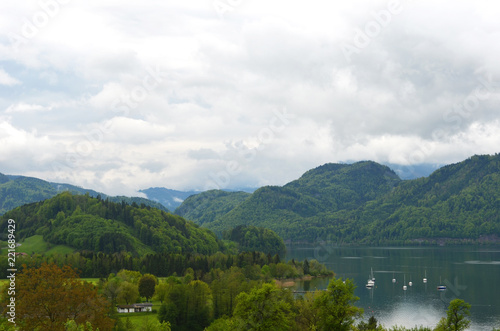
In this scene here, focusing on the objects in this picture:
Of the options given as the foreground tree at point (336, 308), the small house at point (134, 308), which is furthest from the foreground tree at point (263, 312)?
the small house at point (134, 308)

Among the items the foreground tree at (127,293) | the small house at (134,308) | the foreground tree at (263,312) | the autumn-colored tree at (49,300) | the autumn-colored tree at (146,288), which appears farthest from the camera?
the autumn-colored tree at (146,288)

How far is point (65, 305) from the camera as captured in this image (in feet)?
153

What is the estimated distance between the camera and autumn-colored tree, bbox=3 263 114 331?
150ft

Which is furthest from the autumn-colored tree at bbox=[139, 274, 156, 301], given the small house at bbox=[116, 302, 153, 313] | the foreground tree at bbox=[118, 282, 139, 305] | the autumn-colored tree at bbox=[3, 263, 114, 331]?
the autumn-colored tree at bbox=[3, 263, 114, 331]

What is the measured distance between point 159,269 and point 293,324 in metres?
115

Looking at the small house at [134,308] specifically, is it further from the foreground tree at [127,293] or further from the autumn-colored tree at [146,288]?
the autumn-colored tree at [146,288]

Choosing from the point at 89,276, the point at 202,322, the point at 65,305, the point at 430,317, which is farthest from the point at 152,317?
the point at 89,276

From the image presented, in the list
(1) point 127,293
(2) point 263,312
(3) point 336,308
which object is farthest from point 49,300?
(1) point 127,293

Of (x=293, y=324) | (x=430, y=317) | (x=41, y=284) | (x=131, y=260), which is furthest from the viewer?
(x=131, y=260)

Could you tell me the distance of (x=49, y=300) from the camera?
4638 cm

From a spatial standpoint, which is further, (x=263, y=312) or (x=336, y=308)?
(x=263, y=312)

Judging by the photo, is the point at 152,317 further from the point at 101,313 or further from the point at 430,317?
the point at 430,317

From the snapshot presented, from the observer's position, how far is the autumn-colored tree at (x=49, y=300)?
45.8 metres

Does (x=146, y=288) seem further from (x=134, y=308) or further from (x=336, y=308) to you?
(x=336, y=308)
